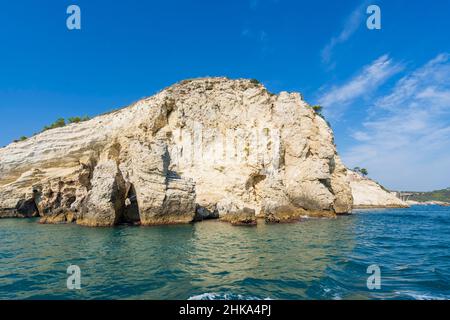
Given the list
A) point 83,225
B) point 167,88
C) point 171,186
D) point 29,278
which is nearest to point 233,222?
point 171,186

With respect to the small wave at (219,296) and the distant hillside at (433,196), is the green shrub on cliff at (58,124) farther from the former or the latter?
the distant hillside at (433,196)

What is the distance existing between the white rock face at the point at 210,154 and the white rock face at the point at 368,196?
100 ft

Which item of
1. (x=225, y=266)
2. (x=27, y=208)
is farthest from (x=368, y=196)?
(x=27, y=208)

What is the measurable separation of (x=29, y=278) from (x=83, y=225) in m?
16.1

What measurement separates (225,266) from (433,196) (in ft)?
608

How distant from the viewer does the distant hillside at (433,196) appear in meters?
148

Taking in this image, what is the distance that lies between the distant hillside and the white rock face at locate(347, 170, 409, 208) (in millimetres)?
95083

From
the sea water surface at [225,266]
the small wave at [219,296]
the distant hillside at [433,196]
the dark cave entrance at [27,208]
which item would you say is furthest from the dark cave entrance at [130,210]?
the distant hillside at [433,196]

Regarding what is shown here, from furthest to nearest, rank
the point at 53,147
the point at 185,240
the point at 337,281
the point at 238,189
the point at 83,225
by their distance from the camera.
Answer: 1. the point at 53,147
2. the point at 238,189
3. the point at 83,225
4. the point at 185,240
5. the point at 337,281

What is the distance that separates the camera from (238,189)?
110 feet

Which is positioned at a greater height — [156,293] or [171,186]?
[171,186]

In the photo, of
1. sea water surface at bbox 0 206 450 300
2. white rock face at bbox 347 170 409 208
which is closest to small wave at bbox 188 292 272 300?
sea water surface at bbox 0 206 450 300

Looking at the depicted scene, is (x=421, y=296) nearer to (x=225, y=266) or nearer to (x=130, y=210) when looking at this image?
(x=225, y=266)
